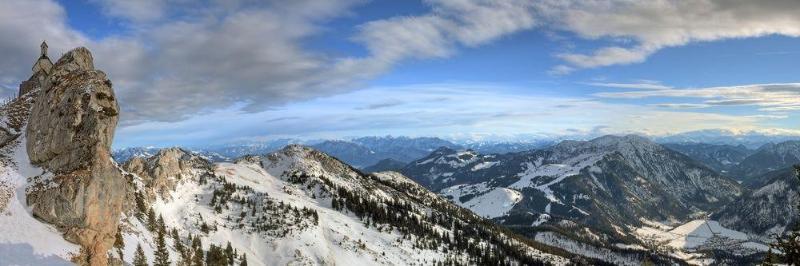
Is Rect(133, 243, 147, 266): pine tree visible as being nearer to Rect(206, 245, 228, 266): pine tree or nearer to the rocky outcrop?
the rocky outcrop

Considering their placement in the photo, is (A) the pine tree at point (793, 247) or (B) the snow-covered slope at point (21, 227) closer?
(A) the pine tree at point (793, 247)

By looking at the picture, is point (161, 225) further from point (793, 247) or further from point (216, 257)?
point (793, 247)

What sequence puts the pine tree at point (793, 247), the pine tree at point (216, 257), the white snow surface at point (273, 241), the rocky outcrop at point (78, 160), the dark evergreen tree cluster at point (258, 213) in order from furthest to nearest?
the dark evergreen tree cluster at point (258, 213) → the white snow surface at point (273, 241) → the pine tree at point (216, 257) → the rocky outcrop at point (78, 160) → the pine tree at point (793, 247)

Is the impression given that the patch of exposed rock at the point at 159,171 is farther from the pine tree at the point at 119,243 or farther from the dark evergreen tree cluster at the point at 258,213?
the pine tree at the point at 119,243

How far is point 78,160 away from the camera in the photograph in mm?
77250

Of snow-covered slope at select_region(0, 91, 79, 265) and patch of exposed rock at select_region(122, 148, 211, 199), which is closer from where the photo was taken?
snow-covered slope at select_region(0, 91, 79, 265)

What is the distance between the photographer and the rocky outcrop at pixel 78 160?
234 ft

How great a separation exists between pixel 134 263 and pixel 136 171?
85.5 metres

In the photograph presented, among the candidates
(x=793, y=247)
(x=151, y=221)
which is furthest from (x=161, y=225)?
(x=793, y=247)

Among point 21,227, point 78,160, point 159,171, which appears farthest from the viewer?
point 159,171

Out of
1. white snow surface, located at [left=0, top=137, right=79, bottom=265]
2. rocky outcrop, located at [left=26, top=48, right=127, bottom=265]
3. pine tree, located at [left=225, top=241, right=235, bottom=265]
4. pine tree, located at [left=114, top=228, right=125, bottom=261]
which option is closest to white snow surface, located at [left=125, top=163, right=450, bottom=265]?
pine tree, located at [left=225, top=241, right=235, bottom=265]

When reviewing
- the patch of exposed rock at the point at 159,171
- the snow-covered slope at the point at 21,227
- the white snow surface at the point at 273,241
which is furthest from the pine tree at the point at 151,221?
the snow-covered slope at the point at 21,227

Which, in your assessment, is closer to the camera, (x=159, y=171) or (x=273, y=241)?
(x=273, y=241)

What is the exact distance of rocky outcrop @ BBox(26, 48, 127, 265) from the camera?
7131 centimetres
